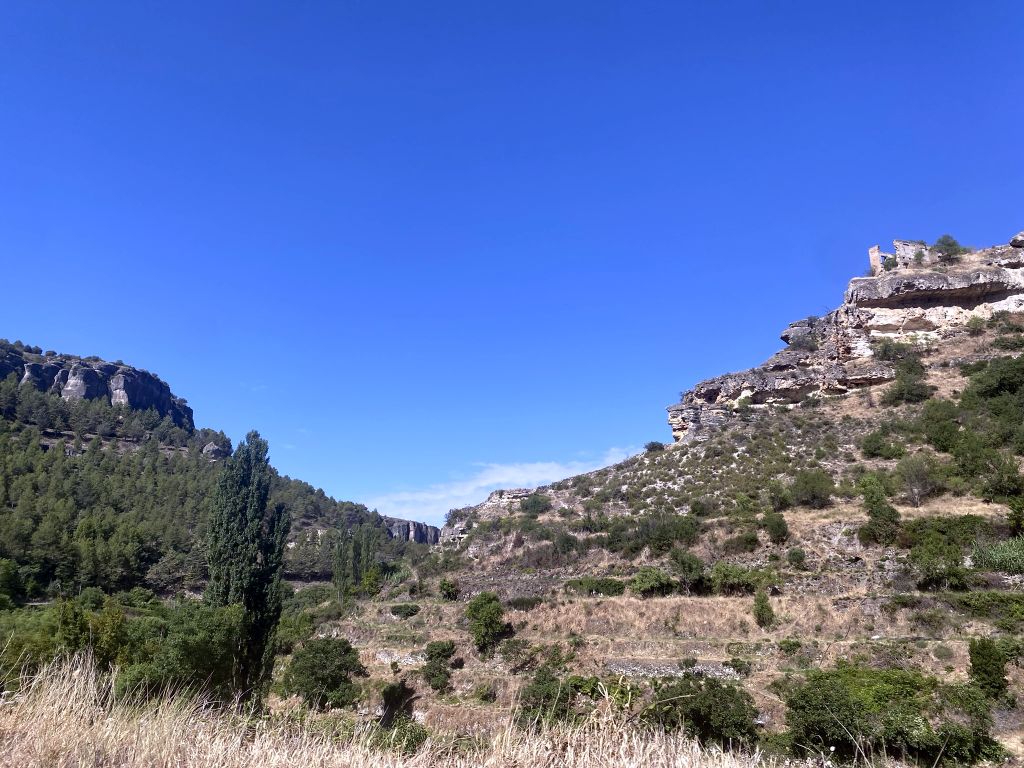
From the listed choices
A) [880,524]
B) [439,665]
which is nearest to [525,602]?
[439,665]

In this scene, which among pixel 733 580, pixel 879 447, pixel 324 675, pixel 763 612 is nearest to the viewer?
pixel 324 675

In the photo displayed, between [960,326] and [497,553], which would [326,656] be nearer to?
[497,553]

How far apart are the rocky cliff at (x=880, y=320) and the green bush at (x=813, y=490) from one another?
13523 mm

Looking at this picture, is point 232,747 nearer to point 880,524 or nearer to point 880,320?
point 880,524

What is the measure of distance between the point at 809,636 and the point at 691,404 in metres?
32.7

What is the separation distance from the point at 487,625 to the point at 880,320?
127 feet

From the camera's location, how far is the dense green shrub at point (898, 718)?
37.7ft

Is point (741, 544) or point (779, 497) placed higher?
point (779, 497)

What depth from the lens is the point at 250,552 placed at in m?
22.2

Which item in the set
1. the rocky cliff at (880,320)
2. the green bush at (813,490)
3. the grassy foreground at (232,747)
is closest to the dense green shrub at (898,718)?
the grassy foreground at (232,747)

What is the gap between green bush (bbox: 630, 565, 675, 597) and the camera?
26.4 meters

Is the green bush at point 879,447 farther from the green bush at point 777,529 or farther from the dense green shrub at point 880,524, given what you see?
the green bush at point 777,529

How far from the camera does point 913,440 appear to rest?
109 ft

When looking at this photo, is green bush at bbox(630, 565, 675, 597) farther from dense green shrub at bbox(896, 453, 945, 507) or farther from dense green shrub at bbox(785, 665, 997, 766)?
dense green shrub at bbox(896, 453, 945, 507)
